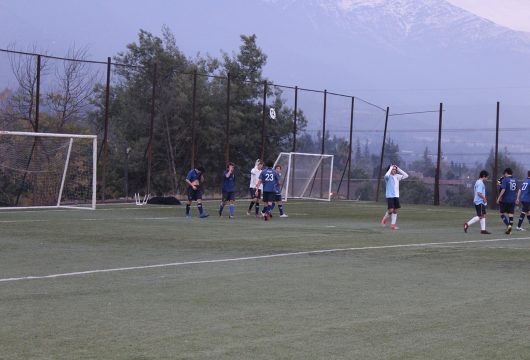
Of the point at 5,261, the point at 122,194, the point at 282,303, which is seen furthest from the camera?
the point at 122,194

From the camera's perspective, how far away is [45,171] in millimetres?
30938

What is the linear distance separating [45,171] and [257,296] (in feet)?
70.1

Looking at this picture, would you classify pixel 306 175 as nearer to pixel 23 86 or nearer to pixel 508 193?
pixel 23 86

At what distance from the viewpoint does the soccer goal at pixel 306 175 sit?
1778 inches

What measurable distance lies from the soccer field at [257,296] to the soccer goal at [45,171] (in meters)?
8.95

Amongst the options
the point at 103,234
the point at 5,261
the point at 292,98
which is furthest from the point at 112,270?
the point at 292,98

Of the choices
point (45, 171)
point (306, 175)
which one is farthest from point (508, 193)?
point (306, 175)

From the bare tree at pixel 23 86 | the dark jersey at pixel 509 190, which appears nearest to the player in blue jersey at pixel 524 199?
the dark jersey at pixel 509 190

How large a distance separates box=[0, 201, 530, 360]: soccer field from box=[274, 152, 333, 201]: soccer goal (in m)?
23.6

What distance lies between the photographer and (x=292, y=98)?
48938 millimetres

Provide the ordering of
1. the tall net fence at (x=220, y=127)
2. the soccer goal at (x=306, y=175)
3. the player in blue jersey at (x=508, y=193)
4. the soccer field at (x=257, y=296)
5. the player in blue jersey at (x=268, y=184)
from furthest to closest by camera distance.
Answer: the tall net fence at (x=220, y=127) → the soccer goal at (x=306, y=175) → the player in blue jersey at (x=268, y=184) → the player in blue jersey at (x=508, y=193) → the soccer field at (x=257, y=296)

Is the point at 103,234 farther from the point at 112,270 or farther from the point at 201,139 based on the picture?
the point at 201,139

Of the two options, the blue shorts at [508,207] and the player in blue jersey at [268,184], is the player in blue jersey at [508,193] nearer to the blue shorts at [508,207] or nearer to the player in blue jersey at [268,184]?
the blue shorts at [508,207]

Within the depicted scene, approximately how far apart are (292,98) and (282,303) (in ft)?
128
